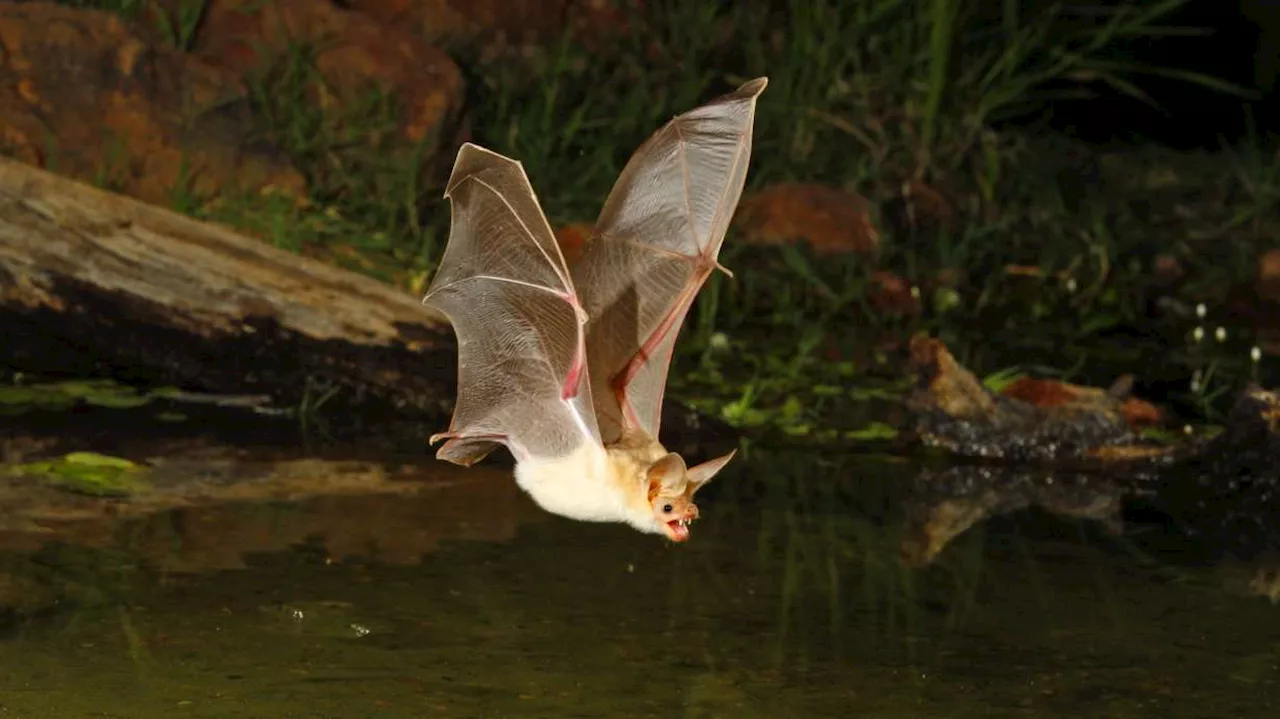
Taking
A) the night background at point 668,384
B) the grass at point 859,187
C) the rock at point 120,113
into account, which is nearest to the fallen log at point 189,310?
the night background at point 668,384

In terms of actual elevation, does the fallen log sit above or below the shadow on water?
above

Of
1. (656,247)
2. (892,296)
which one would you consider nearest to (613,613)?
(656,247)

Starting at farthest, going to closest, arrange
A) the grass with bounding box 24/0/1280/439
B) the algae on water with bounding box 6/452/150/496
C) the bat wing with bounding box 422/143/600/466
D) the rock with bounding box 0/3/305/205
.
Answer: the rock with bounding box 0/3/305/205
the grass with bounding box 24/0/1280/439
the algae on water with bounding box 6/452/150/496
the bat wing with bounding box 422/143/600/466

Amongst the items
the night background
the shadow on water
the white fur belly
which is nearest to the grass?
the night background

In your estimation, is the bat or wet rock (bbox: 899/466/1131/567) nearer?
the bat

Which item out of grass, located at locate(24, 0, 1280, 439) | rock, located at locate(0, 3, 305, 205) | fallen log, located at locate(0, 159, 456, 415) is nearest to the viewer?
fallen log, located at locate(0, 159, 456, 415)

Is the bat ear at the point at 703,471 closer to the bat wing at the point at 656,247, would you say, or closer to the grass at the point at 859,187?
the bat wing at the point at 656,247

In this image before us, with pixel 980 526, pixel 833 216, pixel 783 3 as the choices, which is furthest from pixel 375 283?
pixel 783 3

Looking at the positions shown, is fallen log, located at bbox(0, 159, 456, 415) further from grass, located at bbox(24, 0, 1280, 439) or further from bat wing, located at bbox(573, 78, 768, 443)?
bat wing, located at bbox(573, 78, 768, 443)
